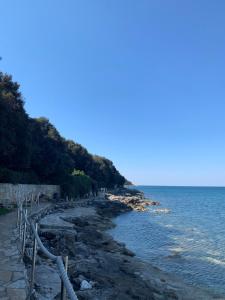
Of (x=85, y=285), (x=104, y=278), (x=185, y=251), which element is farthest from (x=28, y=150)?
(x=85, y=285)

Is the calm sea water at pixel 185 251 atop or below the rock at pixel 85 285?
below

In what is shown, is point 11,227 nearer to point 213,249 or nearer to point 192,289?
point 192,289

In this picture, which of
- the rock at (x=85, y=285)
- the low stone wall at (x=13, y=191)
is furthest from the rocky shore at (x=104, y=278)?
the low stone wall at (x=13, y=191)

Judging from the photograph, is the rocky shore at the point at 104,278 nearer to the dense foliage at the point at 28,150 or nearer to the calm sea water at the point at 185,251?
the calm sea water at the point at 185,251

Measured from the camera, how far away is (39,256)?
11703mm

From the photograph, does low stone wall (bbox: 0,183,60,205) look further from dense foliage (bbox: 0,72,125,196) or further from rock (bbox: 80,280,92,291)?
rock (bbox: 80,280,92,291)

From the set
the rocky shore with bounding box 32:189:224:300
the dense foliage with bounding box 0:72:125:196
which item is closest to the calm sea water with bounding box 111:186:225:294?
the rocky shore with bounding box 32:189:224:300

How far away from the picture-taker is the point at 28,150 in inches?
1495

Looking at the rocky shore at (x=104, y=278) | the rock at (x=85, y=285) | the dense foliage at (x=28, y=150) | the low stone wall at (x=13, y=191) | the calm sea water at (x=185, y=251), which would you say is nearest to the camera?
the rocky shore at (x=104, y=278)

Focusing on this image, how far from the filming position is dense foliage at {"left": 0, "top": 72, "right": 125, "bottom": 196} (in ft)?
104

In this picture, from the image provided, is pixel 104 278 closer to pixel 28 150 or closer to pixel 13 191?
pixel 13 191

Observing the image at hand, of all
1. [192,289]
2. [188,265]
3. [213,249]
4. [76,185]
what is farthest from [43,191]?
[192,289]

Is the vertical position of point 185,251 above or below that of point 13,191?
below

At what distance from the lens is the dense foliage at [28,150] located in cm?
3167
